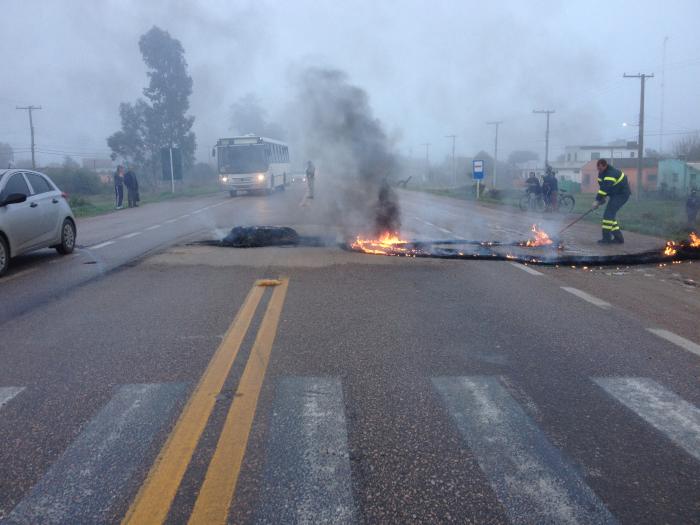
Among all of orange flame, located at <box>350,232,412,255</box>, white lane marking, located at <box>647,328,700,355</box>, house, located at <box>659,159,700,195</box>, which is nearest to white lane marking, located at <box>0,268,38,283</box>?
orange flame, located at <box>350,232,412,255</box>

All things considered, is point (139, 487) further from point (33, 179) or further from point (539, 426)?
point (33, 179)

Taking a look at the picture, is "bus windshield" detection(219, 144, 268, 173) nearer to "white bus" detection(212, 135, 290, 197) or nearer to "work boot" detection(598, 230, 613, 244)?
"white bus" detection(212, 135, 290, 197)

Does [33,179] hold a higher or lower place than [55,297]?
higher

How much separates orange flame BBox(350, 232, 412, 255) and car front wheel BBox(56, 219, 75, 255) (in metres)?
5.03

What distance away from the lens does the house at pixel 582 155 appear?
8356 cm

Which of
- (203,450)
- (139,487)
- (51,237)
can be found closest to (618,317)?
(203,450)

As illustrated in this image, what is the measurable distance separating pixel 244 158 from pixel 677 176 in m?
28.2

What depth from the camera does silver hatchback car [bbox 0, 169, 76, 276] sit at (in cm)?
894

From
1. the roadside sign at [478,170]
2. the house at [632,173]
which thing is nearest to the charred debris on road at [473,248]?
the roadside sign at [478,170]

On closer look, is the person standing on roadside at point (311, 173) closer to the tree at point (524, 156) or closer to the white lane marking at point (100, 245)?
the white lane marking at point (100, 245)

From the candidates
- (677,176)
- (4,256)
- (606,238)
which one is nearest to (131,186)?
(4,256)

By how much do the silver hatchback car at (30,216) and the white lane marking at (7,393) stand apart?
16.9 ft

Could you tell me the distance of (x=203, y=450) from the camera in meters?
3.28

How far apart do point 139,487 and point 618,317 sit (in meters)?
5.05
